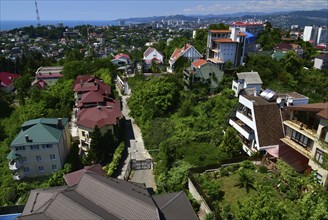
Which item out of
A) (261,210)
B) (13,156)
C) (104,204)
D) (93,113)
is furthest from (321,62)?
(13,156)

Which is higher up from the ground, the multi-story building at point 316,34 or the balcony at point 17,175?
the multi-story building at point 316,34

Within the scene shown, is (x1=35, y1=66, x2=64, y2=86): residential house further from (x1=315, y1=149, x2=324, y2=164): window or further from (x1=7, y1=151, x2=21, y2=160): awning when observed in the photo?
(x1=315, y1=149, x2=324, y2=164): window

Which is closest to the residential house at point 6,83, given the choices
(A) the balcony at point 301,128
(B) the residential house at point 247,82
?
(B) the residential house at point 247,82

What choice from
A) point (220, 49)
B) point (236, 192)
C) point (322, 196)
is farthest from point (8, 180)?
point (220, 49)

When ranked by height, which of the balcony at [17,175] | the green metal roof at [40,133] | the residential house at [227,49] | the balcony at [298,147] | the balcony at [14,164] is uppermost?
the residential house at [227,49]

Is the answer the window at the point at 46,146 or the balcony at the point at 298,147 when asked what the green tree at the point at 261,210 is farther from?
the window at the point at 46,146

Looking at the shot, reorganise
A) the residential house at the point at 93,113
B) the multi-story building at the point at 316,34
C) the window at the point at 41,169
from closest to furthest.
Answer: the window at the point at 41,169 → the residential house at the point at 93,113 → the multi-story building at the point at 316,34

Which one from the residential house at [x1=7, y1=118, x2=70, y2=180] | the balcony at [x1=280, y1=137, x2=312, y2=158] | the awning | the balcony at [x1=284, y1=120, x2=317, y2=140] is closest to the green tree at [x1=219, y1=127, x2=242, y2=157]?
the balcony at [x1=280, y1=137, x2=312, y2=158]
